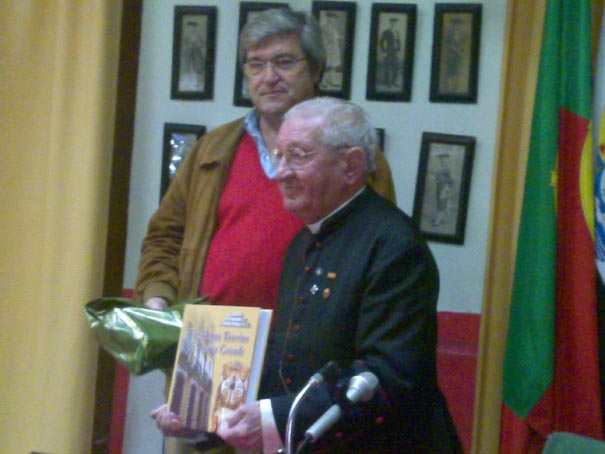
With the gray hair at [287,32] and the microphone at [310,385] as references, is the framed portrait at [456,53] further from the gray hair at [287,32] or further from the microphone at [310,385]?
the microphone at [310,385]

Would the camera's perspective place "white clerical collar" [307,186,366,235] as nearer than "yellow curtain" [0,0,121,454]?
Yes

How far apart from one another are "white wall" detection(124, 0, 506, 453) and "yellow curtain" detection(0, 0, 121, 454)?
0.41 ft

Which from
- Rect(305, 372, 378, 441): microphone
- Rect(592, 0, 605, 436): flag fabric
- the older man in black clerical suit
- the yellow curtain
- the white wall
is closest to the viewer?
Rect(305, 372, 378, 441): microphone

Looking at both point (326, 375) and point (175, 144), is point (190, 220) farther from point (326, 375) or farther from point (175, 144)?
point (326, 375)

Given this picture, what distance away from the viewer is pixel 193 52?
2.90 meters

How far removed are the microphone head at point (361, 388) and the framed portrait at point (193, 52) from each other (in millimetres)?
1694

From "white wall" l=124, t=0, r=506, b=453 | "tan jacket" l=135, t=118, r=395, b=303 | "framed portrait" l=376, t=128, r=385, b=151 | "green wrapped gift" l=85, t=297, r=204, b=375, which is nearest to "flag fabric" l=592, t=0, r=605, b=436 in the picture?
"white wall" l=124, t=0, r=506, b=453

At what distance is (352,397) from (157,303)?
960 mm

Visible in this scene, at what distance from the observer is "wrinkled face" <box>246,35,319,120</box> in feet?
7.48

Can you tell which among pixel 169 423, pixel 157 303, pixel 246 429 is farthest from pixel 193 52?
pixel 246 429

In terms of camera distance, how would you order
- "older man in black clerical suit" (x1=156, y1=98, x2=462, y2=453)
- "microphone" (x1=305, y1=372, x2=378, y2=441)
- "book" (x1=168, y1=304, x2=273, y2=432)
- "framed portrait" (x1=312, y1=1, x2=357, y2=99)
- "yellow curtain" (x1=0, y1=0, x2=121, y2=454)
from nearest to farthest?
1. "microphone" (x1=305, y1=372, x2=378, y2=441)
2. "older man in black clerical suit" (x1=156, y1=98, x2=462, y2=453)
3. "book" (x1=168, y1=304, x2=273, y2=432)
4. "framed portrait" (x1=312, y1=1, x2=357, y2=99)
5. "yellow curtain" (x1=0, y1=0, x2=121, y2=454)

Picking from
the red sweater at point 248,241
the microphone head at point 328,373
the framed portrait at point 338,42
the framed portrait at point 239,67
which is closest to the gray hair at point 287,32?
the red sweater at point 248,241

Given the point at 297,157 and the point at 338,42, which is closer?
the point at 297,157

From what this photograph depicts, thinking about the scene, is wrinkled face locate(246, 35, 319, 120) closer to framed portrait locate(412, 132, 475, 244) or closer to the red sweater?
the red sweater
